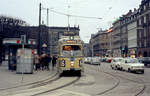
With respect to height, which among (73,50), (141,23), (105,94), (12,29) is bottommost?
(105,94)

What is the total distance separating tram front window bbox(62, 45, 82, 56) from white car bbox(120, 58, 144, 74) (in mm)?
8366

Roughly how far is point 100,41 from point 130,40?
1816 inches

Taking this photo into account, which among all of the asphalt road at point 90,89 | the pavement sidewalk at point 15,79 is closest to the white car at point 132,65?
the asphalt road at point 90,89

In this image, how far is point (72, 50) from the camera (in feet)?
67.6

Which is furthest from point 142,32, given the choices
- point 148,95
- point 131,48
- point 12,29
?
point 148,95

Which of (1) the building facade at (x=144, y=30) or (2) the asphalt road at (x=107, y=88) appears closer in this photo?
(2) the asphalt road at (x=107, y=88)

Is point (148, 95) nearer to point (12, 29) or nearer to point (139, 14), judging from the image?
point (12, 29)

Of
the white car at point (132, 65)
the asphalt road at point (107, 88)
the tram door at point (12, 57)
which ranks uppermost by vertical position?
the tram door at point (12, 57)

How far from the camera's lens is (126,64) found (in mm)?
28297

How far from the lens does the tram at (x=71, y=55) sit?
66.1 ft

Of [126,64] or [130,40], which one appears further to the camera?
[130,40]

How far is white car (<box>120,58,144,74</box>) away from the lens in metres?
25.9

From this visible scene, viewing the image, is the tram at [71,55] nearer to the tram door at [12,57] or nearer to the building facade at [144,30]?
the tram door at [12,57]

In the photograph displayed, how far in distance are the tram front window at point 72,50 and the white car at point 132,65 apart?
8.37m
